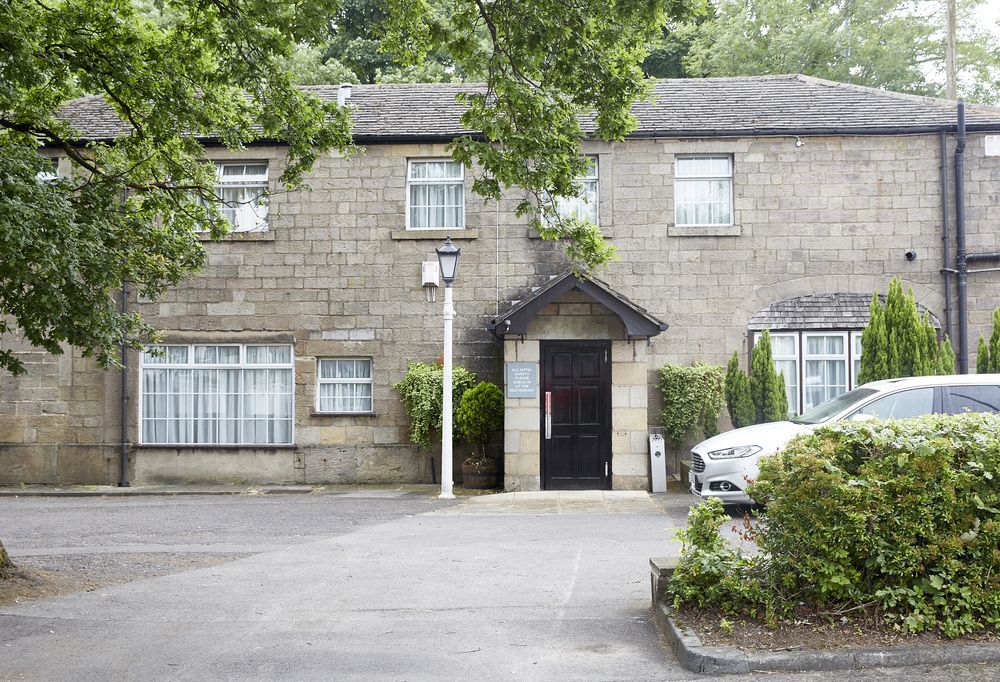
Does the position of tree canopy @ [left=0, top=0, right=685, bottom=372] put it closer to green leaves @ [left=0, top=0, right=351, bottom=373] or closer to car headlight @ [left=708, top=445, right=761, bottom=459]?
green leaves @ [left=0, top=0, right=351, bottom=373]

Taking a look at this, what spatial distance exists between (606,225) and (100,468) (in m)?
9.74

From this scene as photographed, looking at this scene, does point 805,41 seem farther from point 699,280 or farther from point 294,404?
point 294,404

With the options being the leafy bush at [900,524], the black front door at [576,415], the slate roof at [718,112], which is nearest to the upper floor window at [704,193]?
the slate roof at [718,112]

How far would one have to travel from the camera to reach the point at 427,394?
1653cm

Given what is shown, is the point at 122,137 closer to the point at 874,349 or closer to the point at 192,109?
the point at 192,109

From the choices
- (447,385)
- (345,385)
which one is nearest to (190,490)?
(345,385)

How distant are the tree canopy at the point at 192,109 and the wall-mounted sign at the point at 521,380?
585cm

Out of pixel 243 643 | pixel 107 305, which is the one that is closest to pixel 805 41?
pixel 107 305

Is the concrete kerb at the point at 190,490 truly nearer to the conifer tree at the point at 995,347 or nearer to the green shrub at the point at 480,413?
the green shrub at the point at 480,413

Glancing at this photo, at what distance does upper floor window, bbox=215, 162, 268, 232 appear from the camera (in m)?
17.6

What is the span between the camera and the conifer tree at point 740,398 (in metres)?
16.5

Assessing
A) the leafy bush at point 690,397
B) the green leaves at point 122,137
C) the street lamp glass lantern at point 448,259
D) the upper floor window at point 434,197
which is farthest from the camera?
the upper floor window at point 434,197

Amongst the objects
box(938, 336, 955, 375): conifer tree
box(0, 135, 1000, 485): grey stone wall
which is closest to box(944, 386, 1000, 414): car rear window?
box(938, 336, 955, 375): conifer tree

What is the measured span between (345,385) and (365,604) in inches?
392
